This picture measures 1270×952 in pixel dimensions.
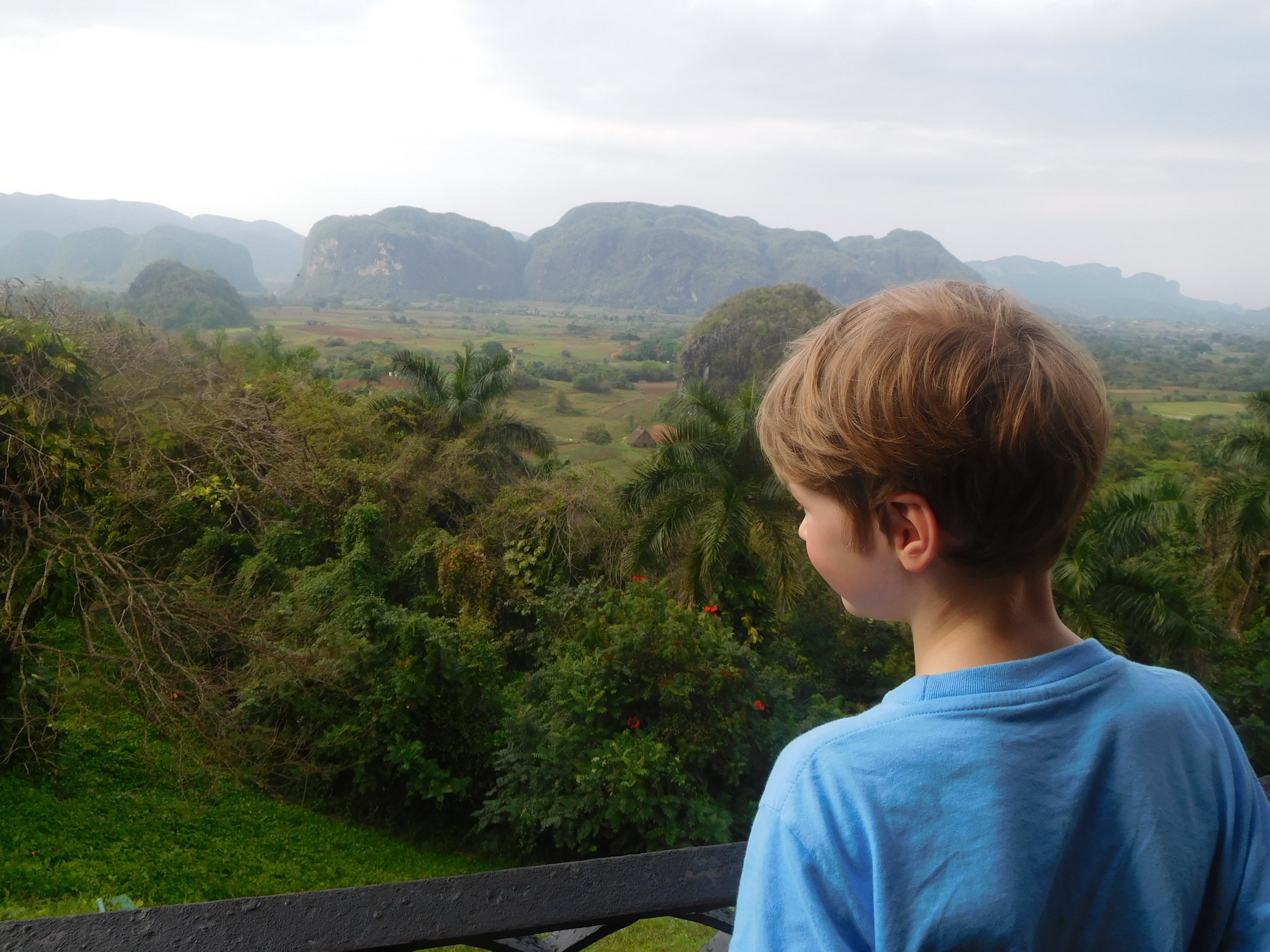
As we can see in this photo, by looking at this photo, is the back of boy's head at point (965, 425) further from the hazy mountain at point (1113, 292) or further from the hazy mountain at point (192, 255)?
the hazy mountain at point (192, 255)

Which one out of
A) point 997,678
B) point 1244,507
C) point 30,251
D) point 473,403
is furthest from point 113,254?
point 997,678

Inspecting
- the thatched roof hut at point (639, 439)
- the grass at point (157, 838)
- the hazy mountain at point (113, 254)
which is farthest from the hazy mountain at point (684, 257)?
the grass at point (157, 838)

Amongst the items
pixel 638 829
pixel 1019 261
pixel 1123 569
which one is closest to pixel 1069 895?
pixel 638 829

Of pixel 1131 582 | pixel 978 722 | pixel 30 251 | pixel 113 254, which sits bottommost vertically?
pixel 1131 582

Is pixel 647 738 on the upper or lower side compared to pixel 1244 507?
lower

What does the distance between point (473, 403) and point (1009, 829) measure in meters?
16.8

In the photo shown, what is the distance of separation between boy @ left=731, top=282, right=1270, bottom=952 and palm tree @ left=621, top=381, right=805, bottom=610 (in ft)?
28.4

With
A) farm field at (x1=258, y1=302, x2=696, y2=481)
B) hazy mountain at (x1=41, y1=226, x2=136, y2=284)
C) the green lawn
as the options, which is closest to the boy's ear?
farm field at (x1=258, y1=302, x2=696, y2=481)

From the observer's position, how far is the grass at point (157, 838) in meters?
7.68

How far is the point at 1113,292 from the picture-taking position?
70125 mm

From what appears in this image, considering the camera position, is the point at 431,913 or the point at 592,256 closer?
the point at 431,913

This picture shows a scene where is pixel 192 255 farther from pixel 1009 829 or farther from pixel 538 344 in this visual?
pixel 1009 829

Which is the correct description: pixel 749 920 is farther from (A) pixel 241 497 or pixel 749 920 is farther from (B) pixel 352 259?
(B) pixel 352 259

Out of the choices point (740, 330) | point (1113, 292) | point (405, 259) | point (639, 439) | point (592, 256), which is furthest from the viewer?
point (592, 256)
